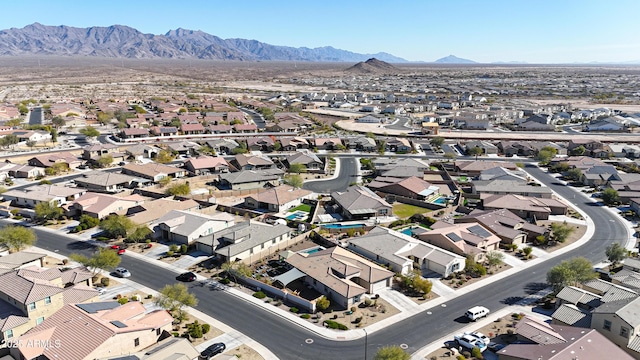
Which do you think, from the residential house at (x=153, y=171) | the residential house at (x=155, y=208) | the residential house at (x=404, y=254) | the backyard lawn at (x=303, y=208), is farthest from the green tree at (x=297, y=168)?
the residential house at (x=404, y=254)

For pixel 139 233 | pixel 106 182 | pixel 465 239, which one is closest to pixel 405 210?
pixel 465 239

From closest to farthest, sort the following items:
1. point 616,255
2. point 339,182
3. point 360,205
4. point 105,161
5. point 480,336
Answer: point 480,336 < point 616,255 < point 360,205 < point 339,182 < point 105,161

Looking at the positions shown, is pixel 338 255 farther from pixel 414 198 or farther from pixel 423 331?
pixel 414 198

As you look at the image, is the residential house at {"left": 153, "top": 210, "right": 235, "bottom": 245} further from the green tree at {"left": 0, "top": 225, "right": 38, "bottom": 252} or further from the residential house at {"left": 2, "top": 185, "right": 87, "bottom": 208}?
the residential house at {"left": 2, "top": 185, "right": 87, "bottom": 208}

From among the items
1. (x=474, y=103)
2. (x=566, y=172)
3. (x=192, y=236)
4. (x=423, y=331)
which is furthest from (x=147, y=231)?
(x=474, y=103)

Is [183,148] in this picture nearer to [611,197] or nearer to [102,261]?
[102,261]

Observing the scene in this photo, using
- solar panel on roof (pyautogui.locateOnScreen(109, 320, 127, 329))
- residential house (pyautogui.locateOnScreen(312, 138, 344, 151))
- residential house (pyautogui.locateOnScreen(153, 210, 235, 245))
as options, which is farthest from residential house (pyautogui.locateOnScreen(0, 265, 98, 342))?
residential house (pyautogui.locateOnScreen(312, 138, 344, 151))

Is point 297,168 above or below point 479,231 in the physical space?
above

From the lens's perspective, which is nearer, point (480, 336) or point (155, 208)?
point (480, 336)
